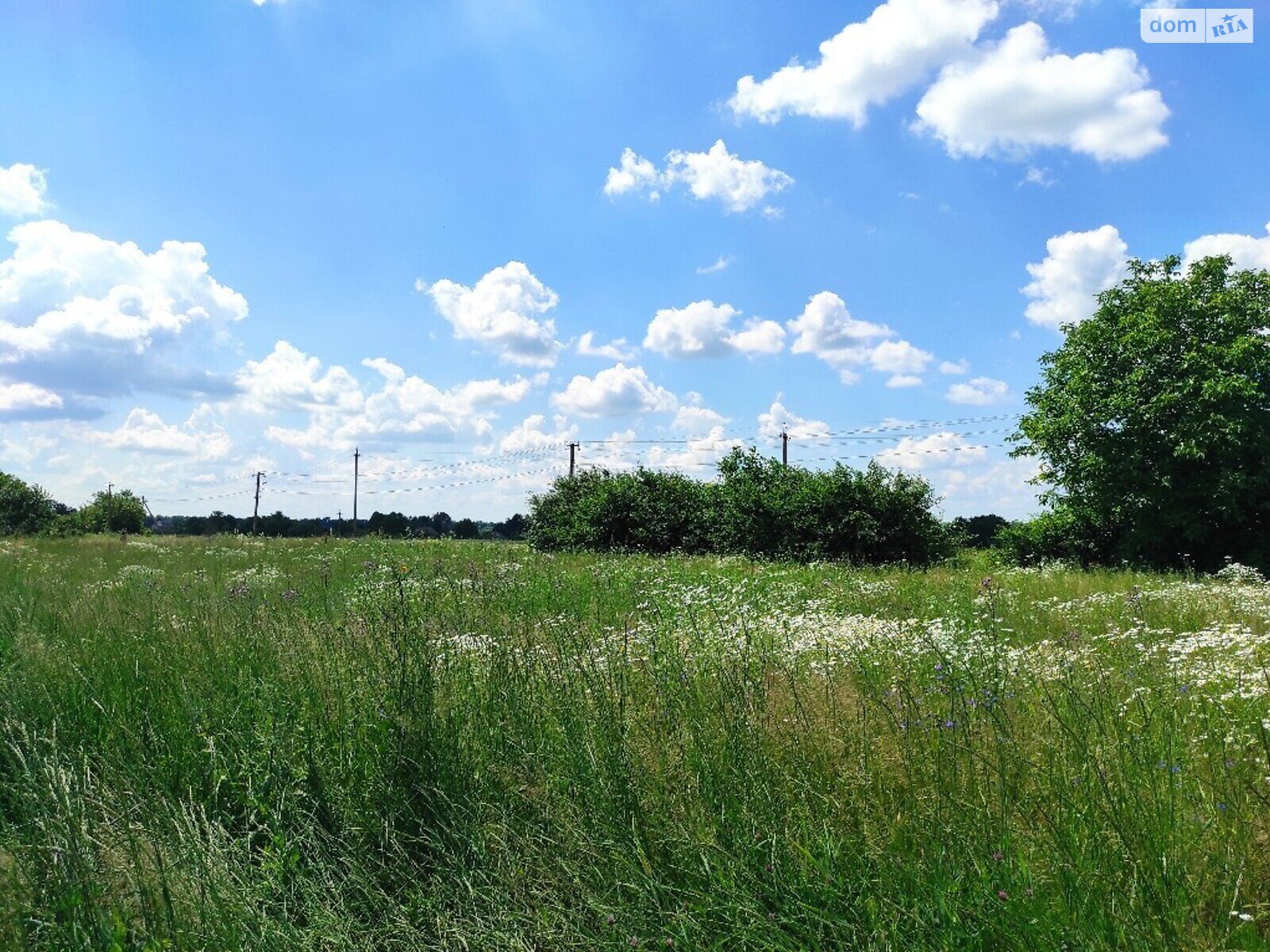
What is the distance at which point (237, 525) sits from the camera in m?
60.2

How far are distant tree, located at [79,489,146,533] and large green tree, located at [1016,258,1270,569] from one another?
5597 cm

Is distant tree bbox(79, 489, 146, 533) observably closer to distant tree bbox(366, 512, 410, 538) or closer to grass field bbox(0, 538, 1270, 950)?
distant tree bbox(366, 512, 410, 538)

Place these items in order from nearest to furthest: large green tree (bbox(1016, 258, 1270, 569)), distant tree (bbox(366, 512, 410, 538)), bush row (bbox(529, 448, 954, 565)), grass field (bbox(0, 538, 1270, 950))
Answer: grass field (bbox(0, 538, 1270, 950)) → large green tree (bbox(1016, 258, 1270, 569)) → bush row (bbox(529, 448, 954, 565)) → distant tree (bbox(366, 512, 410, 538))

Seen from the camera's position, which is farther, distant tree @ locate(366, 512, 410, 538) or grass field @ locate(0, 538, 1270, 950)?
distant tree @ locate(366, 512, 410, 538)

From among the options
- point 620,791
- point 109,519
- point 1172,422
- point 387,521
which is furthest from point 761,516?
point 109,519

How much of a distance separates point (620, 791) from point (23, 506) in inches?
2602

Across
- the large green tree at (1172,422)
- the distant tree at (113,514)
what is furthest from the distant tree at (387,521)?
the large green tree at (1172,422)

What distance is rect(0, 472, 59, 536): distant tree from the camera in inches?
2023

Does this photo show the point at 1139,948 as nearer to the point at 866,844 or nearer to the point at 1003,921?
the point at 1003,921

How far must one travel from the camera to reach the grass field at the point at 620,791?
246 cm

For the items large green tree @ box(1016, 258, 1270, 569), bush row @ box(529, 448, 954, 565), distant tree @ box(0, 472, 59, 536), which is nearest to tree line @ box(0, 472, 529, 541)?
distant tree @ box(0, 472, 59, 536)

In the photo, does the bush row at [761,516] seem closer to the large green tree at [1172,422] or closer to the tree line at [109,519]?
the large green tree at [1172,422]

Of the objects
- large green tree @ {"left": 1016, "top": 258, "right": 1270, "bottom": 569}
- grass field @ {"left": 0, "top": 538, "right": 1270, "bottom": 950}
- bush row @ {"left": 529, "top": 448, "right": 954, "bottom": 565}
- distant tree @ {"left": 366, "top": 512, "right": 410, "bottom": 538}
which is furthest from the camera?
distant tree @ {"left": 366, "top": 512, "right": 410, "bottom": 538}

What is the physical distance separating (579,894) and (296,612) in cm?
413
